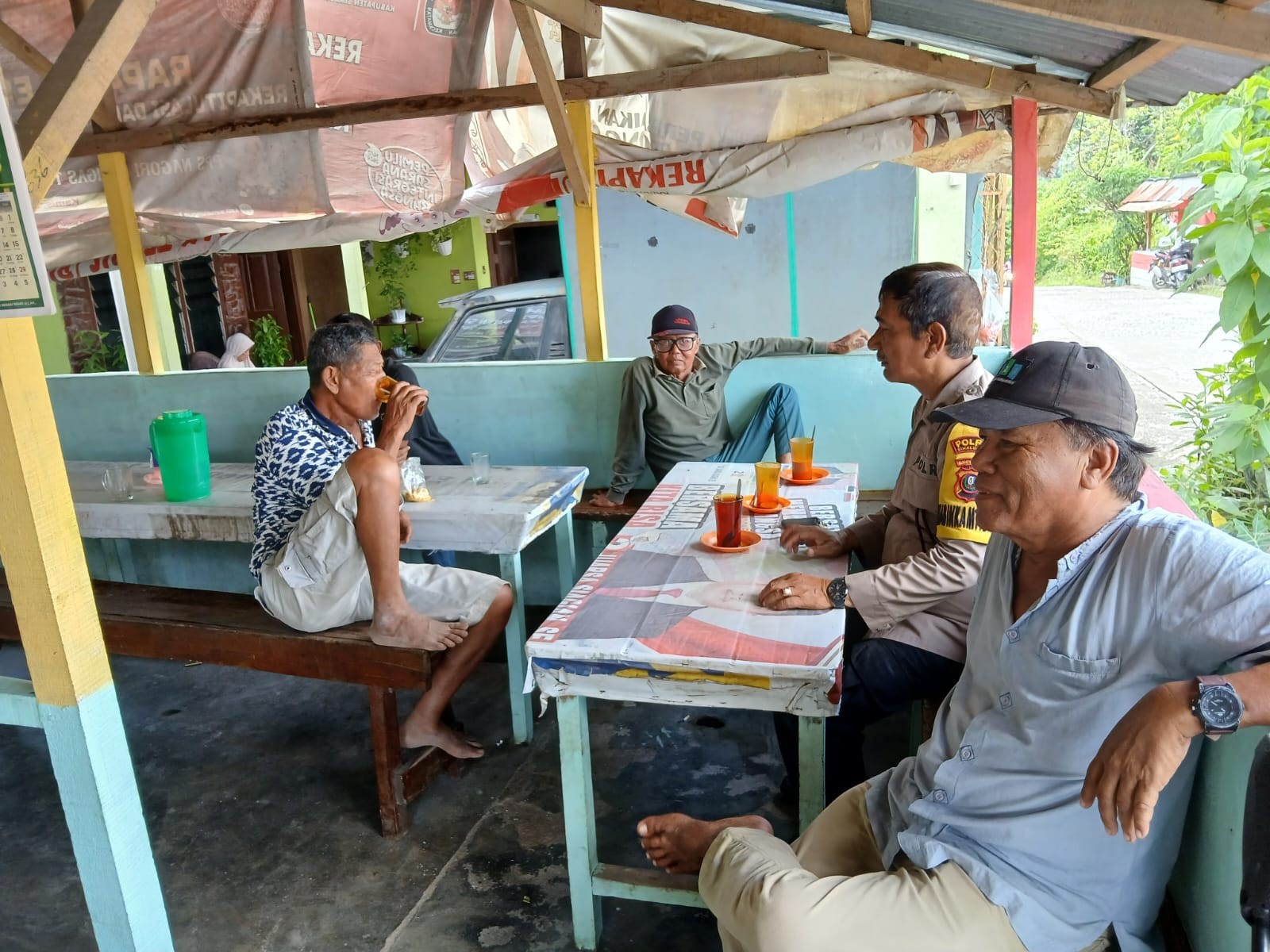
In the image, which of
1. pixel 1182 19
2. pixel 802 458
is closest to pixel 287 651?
pixel 802 458

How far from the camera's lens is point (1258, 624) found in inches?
49.0

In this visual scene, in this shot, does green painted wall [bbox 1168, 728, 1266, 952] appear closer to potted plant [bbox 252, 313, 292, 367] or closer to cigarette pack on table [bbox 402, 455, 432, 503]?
cigarette pack on table [bbox 402, 455, 432, 503]

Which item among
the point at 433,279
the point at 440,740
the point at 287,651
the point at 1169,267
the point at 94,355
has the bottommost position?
the point at 440,740

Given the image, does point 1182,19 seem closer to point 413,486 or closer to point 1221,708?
point 1221,708

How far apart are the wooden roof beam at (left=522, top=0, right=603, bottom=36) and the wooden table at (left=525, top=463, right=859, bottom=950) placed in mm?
2004

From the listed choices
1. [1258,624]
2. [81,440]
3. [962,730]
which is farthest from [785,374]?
[81,440]

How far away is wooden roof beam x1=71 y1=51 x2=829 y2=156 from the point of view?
3.89 metres

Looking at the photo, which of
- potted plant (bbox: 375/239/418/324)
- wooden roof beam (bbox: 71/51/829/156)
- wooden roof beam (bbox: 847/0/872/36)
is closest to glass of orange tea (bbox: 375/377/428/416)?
wooden roof beam (bbox: 71/51/829/156)

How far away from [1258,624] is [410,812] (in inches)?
100.0

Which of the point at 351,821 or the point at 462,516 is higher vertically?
the point at 462,516

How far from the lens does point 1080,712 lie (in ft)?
4.74

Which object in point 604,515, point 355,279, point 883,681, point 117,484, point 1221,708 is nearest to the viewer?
point 1221,708

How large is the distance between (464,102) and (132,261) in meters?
2.35

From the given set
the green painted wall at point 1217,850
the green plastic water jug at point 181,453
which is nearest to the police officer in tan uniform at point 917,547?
the green painted wall at point 1217,850
